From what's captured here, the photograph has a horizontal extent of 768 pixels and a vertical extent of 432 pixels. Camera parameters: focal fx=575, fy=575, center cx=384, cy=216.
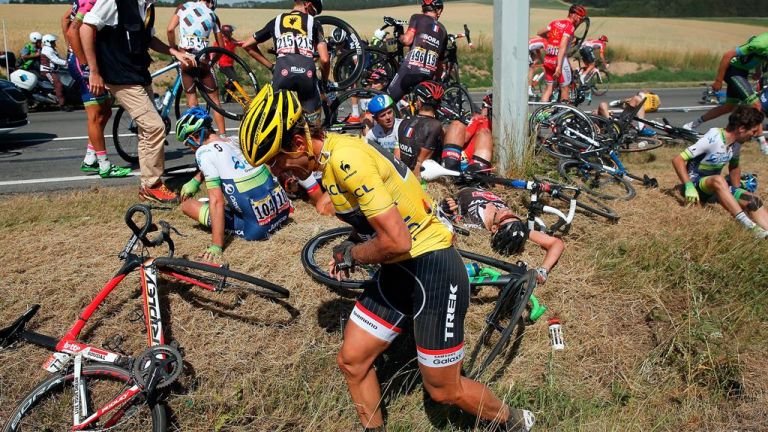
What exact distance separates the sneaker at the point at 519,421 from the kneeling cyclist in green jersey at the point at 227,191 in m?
2.62

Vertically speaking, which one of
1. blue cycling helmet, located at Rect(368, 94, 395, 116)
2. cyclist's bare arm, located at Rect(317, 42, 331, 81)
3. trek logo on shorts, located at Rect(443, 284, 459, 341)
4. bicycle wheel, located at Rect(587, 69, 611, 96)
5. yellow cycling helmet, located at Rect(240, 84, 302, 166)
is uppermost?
yellow cycling helmet, located at Rect(240, 84, 302, 166)

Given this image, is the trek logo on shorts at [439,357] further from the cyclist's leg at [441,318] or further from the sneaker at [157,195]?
the sneaker at [157,195]

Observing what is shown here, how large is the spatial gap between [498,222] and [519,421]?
227cm

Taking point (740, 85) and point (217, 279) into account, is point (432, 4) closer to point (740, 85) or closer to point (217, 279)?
point (740, 85)

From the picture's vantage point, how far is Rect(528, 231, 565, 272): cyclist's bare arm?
16.4 feet

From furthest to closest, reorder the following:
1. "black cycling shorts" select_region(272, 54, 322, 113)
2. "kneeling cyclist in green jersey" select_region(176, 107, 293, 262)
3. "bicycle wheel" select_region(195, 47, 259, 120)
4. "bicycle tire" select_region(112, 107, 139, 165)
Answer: "bicycle tire" select_region(112, 107, 139, 165)
"bicycle wheel" select_region(195, 47, 259, 120)
"black cycling shorts" select_region(272, 54, 322, 113)
"kneeling cyclist in green jersey" select_region(176, 107, 293, 262)

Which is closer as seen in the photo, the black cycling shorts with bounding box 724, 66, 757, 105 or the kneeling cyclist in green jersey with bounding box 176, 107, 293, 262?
the kneeling cyclist in green jersey with bounding box 176, 107, 293, 262

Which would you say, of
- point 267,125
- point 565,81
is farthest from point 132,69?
point 565,81

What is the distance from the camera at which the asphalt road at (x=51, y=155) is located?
7.14 m

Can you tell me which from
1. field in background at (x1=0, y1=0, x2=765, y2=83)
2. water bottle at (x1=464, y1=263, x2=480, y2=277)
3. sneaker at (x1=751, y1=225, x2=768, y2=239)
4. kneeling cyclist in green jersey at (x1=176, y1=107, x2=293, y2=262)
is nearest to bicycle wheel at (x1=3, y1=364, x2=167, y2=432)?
kneeling cyclist in green jersey at (x1=176, y1=107, x2=293, y2=262)

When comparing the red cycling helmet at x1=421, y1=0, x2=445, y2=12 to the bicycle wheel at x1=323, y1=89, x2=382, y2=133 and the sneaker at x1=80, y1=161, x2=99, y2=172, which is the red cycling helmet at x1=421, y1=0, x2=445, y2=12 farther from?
the sneaker at x1=80, y1=161, x2=99, y2=172

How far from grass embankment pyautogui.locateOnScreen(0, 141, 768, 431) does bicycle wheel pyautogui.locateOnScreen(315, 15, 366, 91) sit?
416 centimetres

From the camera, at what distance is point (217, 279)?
4211 mm

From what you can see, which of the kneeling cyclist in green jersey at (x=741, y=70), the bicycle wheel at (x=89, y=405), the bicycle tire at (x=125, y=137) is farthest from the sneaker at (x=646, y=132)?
the bicycle wheel at (x=89, y=405)
